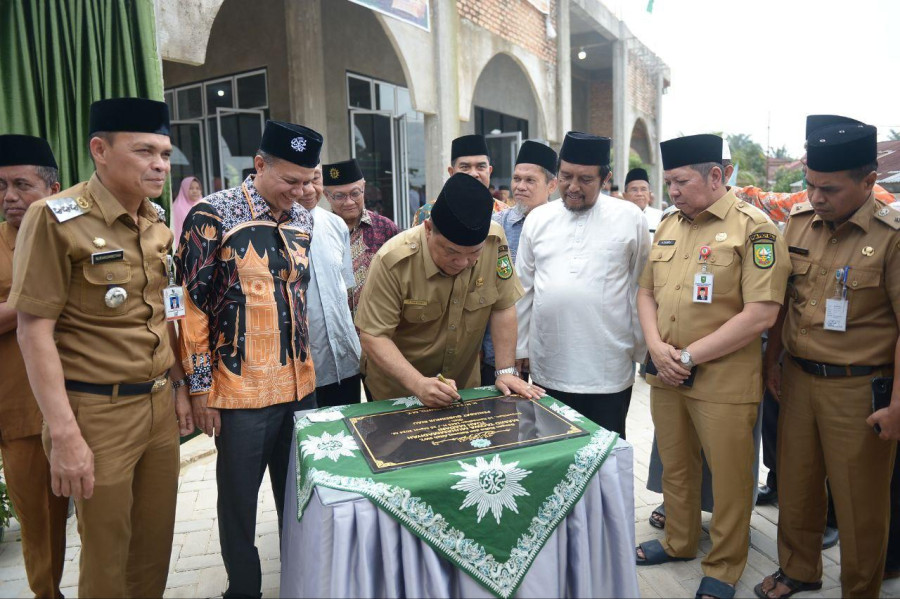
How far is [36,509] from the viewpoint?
2441 millimetres

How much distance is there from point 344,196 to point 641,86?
13979mm

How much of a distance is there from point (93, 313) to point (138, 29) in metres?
2.92

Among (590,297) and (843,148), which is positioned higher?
(843,148)

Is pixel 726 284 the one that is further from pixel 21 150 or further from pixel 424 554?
pixel 21 150

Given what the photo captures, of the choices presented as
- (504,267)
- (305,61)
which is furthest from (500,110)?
(504,267)

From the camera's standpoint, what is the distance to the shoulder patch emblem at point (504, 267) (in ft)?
8.42

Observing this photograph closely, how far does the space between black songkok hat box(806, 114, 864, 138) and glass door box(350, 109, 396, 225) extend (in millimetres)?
6736

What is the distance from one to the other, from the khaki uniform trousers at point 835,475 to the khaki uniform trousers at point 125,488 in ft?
8.53

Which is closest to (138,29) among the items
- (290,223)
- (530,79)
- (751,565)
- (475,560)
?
(290,223)

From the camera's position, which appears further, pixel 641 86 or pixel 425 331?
pixel 641 86

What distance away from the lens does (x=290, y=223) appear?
2.40 metres

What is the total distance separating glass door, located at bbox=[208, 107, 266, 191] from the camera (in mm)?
8531

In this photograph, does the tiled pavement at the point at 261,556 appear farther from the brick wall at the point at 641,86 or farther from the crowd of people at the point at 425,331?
the brick wall at the point at 641,86

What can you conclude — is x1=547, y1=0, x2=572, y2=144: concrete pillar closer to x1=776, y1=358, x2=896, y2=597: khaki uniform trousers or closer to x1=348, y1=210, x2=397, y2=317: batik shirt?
x1=348, y1=210, x2=397, y2=317: batik shirt
